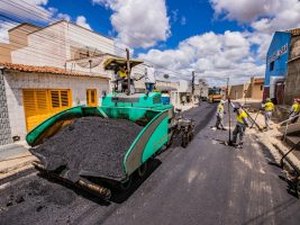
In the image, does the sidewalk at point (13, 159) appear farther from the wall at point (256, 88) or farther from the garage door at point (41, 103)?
the wall at point (256, 88)

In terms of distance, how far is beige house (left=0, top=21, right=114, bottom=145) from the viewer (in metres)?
7.75

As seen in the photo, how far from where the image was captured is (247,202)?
375 cm

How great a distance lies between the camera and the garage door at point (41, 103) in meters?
8.54

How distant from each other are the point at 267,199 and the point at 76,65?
17036 mm

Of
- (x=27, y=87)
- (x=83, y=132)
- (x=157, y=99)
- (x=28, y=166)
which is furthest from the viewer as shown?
(x=27, y=87)

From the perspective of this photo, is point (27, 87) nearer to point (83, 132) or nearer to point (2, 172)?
point (2, 172)

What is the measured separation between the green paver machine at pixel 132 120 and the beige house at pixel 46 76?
12.6ft

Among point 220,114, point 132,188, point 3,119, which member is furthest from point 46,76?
point 220,114

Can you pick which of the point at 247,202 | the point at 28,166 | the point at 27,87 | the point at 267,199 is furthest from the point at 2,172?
the point at 267,199

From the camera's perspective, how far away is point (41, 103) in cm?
918

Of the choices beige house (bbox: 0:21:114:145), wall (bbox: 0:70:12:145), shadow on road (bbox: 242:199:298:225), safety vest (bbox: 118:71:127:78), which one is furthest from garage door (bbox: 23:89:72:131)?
shadow on road (bbox: 242:199:298:225)

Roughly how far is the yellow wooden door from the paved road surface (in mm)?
7693

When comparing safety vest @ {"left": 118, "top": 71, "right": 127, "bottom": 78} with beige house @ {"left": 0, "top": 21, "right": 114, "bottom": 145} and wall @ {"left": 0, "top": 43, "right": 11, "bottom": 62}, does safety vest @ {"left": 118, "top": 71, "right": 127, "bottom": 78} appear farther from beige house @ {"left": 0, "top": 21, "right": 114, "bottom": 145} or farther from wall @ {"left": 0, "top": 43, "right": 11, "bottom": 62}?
wall @ {"left": 0, "top": 43, "right": 11, "bottom": 62}

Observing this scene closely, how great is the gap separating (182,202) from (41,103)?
27.4 feet
